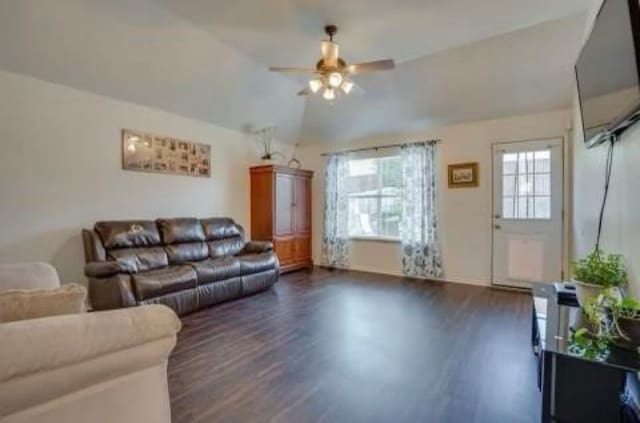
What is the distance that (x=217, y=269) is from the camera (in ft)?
12.9

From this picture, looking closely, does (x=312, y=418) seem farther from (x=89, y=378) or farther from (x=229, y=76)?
(x=229, y=76)

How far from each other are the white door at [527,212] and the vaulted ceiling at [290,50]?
25.0 inches

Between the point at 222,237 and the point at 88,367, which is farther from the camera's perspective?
the point at 222,237

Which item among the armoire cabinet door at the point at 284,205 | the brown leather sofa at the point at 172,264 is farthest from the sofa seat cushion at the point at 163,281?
the armoire cabinet door at the point at 284,205

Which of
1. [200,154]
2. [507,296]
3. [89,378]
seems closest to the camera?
[89,378]

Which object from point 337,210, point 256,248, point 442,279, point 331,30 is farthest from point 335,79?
point 442,279

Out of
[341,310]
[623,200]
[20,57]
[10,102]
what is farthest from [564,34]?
[10,102]

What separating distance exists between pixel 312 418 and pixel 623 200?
7.19 feet

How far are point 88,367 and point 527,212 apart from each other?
5010 millimetres

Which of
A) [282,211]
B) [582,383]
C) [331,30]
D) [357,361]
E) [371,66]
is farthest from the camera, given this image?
[282,211]

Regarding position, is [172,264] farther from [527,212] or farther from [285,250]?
[527,212]

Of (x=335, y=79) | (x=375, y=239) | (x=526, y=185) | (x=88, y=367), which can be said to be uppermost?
(x=335, y=79)

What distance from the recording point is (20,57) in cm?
317

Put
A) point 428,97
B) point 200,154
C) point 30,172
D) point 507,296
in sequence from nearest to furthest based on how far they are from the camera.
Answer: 1. point 30,172
2. point 507,296
3. point 428,97
4. point 200,154
